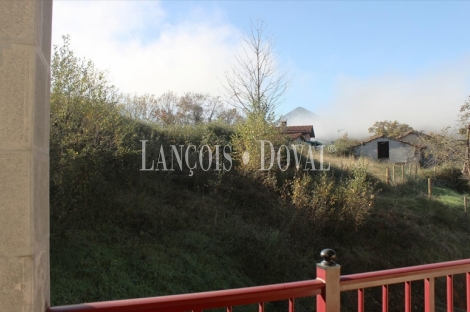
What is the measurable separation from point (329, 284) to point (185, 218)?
607 centimetres

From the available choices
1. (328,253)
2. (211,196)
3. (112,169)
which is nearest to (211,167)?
(211,196)

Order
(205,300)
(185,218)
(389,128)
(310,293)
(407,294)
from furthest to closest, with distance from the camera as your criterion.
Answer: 1. (389,128)
2. (185,218)
3. (407,294)
4. (310,293)
5. (205,300)

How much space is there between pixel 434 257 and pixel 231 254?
6.05 meters

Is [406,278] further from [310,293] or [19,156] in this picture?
[19,156]

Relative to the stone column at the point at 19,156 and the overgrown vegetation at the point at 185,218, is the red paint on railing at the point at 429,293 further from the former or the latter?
the overgrown vegetation at the point at 185,218

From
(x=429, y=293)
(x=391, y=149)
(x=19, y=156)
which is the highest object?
(x=391, y=149)

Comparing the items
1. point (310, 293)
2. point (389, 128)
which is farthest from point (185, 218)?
point (389, 128)

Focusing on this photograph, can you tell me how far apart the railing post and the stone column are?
4.10 ft

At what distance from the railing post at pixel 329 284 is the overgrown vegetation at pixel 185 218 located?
162 inches

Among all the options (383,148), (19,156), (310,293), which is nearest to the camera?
(19,156)

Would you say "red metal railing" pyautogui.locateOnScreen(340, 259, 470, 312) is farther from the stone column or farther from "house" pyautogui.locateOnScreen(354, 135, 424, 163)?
"house" pyautogui.locateOnScreen(354, 135, 424, 163)

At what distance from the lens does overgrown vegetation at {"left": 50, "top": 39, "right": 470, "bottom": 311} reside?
5.89m

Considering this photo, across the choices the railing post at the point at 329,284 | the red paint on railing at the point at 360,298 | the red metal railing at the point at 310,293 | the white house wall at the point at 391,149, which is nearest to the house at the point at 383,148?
the white house wall at the point at 391,149

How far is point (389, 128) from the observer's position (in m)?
43.4
